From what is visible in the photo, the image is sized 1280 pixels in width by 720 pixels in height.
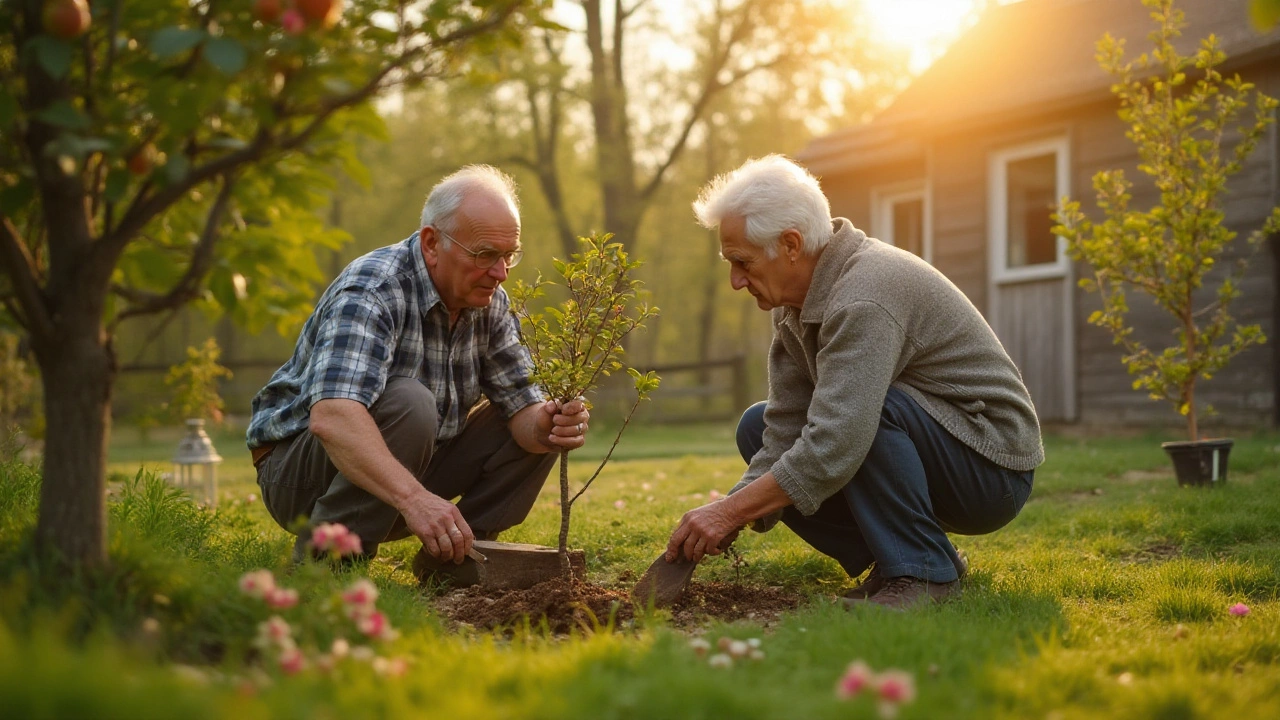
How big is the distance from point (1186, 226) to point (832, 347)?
3.79m

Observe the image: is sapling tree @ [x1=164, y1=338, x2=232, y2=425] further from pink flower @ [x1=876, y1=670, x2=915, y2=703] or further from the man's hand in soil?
pink flower @ [x1=876, y1=670, x2=915, y2=703]

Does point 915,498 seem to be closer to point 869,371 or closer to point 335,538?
point 869,371

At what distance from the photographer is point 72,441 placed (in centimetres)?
246

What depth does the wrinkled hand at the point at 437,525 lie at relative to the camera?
317cm

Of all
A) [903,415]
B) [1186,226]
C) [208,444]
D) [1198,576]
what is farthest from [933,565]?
[208,444]

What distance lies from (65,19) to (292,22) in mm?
466

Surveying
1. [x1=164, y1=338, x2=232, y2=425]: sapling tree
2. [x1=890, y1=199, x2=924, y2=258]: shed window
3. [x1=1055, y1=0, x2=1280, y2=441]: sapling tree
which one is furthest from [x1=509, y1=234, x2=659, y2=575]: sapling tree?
Result: [x1=890, y1=199, x2=924, y2=258]: shed window

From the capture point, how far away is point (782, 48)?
61.5 feet

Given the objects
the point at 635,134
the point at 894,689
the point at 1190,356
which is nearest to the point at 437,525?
the point at 894,689

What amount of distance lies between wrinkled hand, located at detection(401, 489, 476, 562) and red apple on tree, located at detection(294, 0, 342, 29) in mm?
1516

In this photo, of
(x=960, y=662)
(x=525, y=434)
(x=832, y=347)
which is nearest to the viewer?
(x=960, y=662)

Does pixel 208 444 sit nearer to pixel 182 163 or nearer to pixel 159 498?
pixel 159 498

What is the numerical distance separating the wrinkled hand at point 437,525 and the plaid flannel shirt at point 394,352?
0.44 metres

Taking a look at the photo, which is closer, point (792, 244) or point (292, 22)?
point (292, 22)
